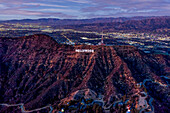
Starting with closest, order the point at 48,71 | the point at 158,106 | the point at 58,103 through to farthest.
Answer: the point at 158,106
the point at 58,103
the point at 48,71

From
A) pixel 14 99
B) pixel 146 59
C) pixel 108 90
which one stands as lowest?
pixel 14 99

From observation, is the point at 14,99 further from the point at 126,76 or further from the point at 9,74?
the point at 126,76

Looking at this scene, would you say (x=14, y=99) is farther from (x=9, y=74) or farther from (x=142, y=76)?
(x=142, y=76)

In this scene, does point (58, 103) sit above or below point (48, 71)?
below

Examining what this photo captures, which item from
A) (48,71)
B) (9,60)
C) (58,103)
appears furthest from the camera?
(9,60)

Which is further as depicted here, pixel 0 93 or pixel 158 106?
pixel 0 93

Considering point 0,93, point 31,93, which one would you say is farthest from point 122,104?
point 0,93
